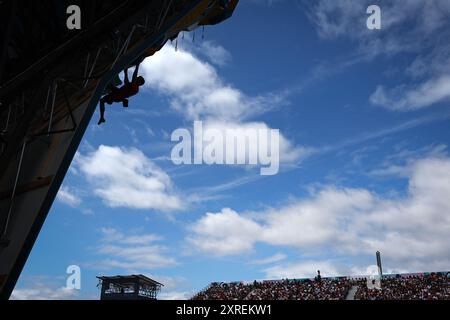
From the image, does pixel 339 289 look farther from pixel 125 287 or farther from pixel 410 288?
pixel 125 287

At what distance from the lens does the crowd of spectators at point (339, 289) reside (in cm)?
3289

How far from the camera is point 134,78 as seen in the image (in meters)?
11.2

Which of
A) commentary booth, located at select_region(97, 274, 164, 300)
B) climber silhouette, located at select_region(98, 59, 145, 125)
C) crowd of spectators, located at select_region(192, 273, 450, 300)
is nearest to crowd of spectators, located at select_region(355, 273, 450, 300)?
crowd of spectators, located at select_region(192, 273, 450, 300)

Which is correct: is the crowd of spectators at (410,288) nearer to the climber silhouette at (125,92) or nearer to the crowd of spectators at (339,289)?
the crowd of spectators at (339,289)

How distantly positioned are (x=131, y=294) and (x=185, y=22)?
30835mm

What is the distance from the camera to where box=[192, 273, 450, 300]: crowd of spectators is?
32.9 m

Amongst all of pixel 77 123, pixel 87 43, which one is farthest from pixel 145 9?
pixel 77 123

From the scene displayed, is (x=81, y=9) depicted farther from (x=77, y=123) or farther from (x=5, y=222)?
(x=5, y=222)

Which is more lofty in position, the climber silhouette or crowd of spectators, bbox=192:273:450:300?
the climber silhouette

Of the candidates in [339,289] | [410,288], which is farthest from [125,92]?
[410,288]

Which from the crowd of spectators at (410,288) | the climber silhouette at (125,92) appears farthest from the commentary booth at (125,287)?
the climber silhouette at (125,92)

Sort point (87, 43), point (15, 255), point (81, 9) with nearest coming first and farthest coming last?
point (15, 255) < point (87, 43) < point (81, 9)

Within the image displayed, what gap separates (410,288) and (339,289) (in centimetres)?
584

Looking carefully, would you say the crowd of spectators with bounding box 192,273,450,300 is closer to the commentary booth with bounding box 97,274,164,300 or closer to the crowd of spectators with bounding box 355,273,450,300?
the crowd of spectators with bounding box 355,273,450,300
